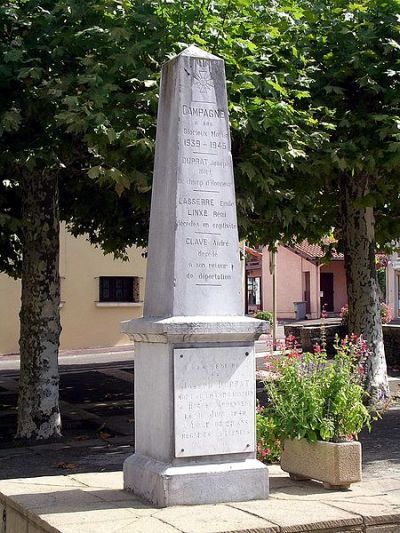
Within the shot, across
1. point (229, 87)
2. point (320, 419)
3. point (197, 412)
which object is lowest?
point (320, 419)

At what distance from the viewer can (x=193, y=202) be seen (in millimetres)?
6457

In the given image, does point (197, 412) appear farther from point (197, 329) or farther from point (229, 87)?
point (229, 87)

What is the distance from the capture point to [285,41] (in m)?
12.1

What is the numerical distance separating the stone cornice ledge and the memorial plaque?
95mm

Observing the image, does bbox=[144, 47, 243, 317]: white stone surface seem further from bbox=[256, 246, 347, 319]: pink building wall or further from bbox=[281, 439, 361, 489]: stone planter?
bbox=[256, 246, 347, 319]: pink building wall

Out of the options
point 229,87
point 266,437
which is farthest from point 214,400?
point 229,87

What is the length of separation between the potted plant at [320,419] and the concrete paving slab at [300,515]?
1.59ft

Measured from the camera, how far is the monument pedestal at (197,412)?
20.1ft

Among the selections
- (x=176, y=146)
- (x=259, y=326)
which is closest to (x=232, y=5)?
(x=176, y=146)

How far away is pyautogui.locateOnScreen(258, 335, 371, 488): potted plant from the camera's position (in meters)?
6.54

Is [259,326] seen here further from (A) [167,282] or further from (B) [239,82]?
(B) [239,82]

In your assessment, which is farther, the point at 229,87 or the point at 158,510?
the point at 229,87

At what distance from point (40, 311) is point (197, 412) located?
6.64m

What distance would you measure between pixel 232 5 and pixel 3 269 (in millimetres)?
7643
